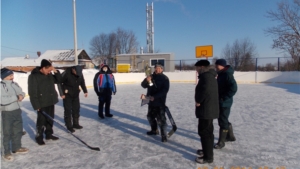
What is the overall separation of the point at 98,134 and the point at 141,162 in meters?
1.76

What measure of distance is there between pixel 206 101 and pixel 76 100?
3131 millimetres

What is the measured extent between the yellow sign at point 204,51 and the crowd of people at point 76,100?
46.1ft

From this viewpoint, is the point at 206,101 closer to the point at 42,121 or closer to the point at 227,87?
the point at 227,87

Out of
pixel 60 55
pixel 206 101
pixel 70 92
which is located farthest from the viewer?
pixel 60 55

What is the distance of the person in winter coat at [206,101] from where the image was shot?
9.50 feet

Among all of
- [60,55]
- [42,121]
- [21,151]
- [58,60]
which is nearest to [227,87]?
[42,121]

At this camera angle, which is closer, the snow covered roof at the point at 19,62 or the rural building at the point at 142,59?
the rural building at the point at 142,59

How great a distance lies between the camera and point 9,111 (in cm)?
326

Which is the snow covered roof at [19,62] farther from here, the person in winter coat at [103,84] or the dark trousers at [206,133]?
the dark trousers at [206,133]

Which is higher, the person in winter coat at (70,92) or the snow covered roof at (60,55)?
the snow covered roof at (60,55)

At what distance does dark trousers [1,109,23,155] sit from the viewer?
10.6 ft

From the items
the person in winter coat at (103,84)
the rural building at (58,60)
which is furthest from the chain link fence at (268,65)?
the rural building at (58,60)

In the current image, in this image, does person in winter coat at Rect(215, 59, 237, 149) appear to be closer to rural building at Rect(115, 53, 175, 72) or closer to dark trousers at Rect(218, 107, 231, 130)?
dark trousers at Rect(218, 107, 231, 130)

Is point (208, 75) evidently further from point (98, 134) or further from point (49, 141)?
point (49, 141)
